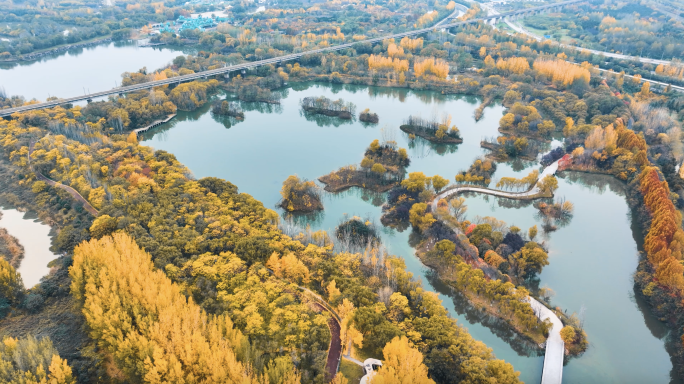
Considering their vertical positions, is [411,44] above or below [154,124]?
above

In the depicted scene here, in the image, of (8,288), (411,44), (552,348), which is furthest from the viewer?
(411,44)

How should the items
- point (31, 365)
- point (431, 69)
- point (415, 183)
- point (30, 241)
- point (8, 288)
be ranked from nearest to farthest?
point (31, 365), point (8, 288), point (30, 241), point (415, 183), point (431, 69)

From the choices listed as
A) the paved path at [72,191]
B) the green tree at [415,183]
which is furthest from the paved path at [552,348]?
the paved path at [72,191]

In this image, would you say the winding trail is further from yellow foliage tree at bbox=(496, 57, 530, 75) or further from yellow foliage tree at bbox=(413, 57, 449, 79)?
yellow foliage tree at bbox=(496, 57, 530, 75)

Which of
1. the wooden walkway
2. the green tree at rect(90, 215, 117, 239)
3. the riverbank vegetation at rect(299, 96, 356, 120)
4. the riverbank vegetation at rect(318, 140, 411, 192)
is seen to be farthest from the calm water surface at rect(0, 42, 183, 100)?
the riverbank vegetation at rect(318, 140, 411, 192)

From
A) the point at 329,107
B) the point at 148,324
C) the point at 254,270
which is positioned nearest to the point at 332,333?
the point at 254,270

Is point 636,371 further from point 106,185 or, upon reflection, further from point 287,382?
point 106,185

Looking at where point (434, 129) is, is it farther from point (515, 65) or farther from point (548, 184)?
point (515, 65)
